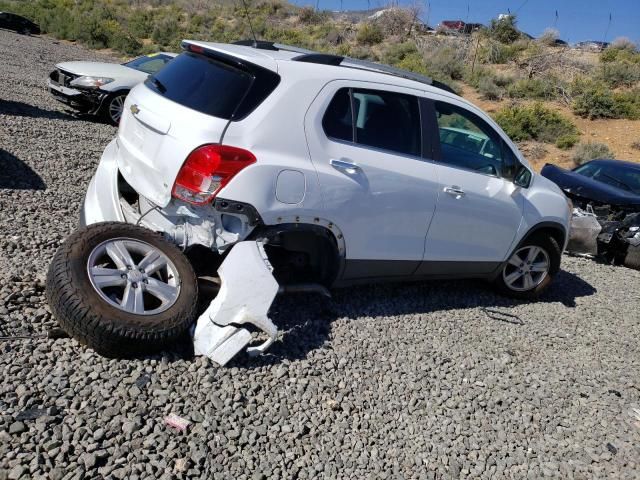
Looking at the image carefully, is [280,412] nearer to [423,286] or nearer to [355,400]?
[355,400]

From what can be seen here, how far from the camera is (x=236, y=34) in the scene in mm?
39844

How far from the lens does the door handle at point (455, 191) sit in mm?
4707

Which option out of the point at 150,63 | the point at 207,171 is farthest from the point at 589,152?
the point at 207,171

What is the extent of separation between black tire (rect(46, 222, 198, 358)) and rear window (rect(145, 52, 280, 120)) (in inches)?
41.7

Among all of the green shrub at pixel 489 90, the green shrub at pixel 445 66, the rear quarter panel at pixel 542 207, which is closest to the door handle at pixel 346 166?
the rear quarter panel at pixel 542 207

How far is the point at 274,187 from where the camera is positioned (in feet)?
12.4

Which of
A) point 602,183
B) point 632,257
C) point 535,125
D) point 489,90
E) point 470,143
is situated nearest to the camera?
point 470,143

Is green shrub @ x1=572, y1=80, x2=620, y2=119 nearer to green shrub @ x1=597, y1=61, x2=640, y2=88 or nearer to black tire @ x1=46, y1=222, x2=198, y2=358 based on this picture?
green shrub @ x1=597, y1=61, x2=640, y2=88

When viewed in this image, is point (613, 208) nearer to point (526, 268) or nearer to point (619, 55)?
point (526, 268)

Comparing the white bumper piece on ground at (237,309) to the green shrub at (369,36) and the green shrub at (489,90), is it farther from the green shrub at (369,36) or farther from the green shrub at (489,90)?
the green shrub at (369,36)

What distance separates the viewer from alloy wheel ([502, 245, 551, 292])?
5.80m

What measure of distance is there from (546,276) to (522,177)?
1238 millimetres

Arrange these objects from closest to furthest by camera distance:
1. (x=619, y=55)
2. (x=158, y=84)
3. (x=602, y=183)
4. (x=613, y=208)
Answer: (x=158, y=84), (x=613, y=208), (x=602, y=183), (x=619, y=55)

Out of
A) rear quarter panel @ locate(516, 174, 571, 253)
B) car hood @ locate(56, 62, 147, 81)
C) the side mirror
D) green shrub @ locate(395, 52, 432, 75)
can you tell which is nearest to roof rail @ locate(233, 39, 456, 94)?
the side mirror
